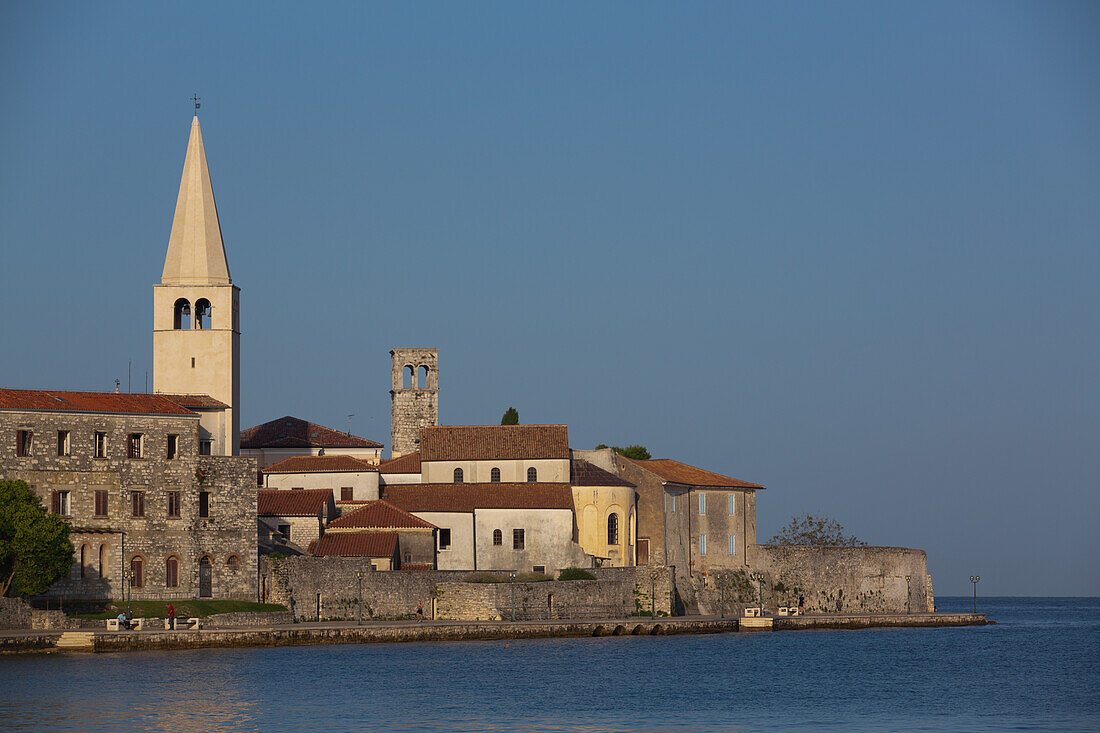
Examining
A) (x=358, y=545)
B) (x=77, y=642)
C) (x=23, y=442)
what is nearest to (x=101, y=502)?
(x=23, y=442)

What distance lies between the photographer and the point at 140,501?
6444cm

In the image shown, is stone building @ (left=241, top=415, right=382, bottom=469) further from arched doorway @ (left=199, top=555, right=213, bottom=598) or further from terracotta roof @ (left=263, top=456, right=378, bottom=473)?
arched doorway @ (left=199, top=555, right=213, bottom=598)

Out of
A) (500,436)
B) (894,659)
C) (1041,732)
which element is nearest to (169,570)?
(500,436)

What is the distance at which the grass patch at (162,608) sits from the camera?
61.2 meters

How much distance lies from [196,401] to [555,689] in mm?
26223

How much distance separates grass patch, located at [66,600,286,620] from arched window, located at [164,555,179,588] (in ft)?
3.28

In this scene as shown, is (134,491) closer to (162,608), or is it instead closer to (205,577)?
(205,577)

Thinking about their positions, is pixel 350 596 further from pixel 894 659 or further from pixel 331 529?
pixel 894 659

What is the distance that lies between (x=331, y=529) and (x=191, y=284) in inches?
519

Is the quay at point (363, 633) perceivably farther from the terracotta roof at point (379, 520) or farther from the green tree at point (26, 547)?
the terracotta roof at point (379, 520)

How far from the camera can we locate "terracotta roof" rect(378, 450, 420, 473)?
3219 inches

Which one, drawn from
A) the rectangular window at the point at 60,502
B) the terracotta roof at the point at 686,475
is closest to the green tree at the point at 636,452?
the terracotta roof at the point at 686,475

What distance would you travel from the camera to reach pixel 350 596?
65938 mm

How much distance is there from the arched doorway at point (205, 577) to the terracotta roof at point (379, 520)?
7821 mm
